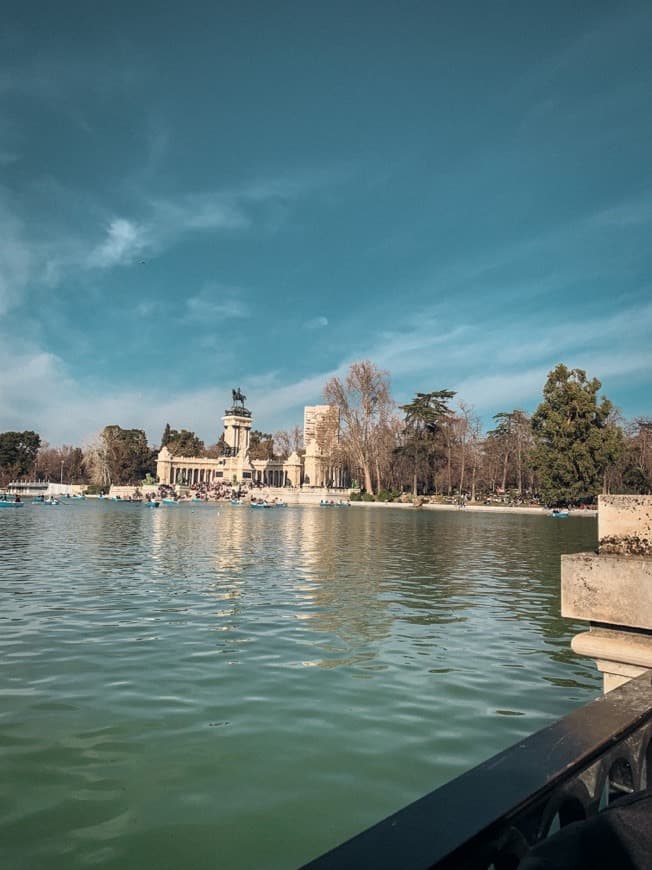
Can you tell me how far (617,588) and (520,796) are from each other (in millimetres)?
1778

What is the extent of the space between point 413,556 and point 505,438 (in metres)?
74.3

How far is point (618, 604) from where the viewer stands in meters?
3.26

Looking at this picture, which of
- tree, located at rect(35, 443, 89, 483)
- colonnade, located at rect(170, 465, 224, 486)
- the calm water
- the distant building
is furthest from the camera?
tree, located at rect(35, 443, 89, 483)

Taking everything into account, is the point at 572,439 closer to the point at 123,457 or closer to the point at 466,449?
the point at 466,449

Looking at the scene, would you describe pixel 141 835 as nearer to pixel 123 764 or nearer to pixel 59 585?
pixel 123 764

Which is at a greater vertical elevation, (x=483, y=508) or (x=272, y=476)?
(x=272, y=476)

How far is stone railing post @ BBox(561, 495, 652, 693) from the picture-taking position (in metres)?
3.20

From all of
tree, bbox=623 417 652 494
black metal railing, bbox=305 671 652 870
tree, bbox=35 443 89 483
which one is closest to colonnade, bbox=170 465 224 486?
tree, bbox=35 443 89 483

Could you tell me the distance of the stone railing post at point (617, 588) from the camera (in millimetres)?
3199

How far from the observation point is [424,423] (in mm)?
83500

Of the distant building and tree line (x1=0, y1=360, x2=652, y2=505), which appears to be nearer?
tree line (x1=0, y1=360, x2=652, y2=505)

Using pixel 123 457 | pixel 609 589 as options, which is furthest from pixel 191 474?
pixel 609 589

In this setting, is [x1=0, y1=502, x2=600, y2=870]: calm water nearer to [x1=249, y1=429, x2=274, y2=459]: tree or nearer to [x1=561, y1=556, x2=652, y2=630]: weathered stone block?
[x1=561, y1=556, x2=652, y2=630]: weathered stone block

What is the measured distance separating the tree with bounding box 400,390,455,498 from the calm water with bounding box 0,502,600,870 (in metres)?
Result: 68.3
